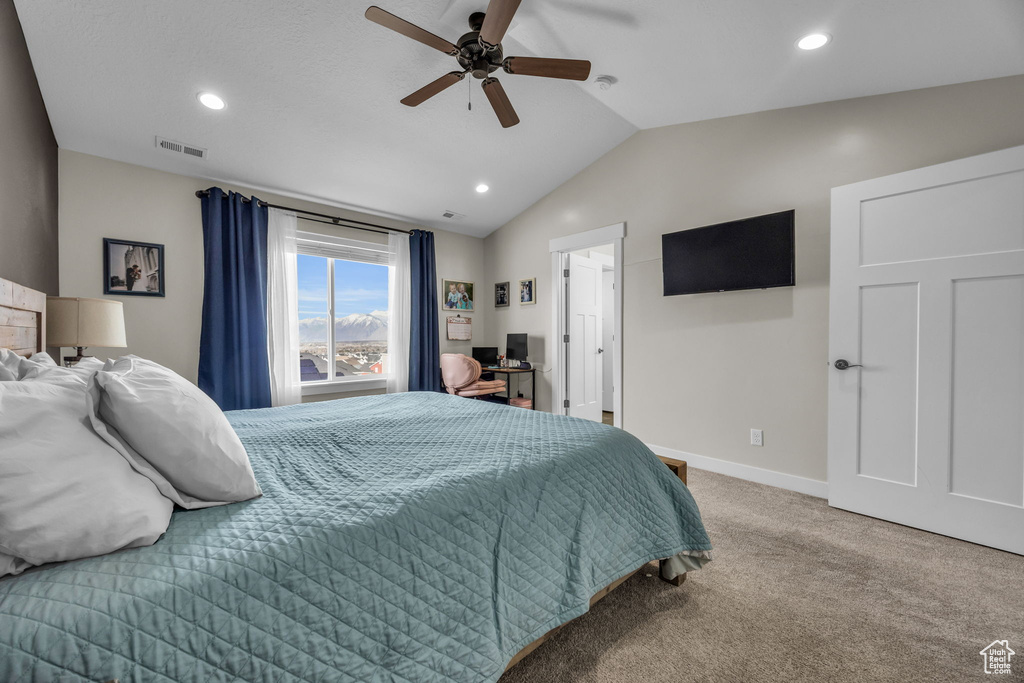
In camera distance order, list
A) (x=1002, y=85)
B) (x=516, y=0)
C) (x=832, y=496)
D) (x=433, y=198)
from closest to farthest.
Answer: (x=516, y=0)
(x=1002, y=85)
(x=832, y=496)
(x=433, y=198)

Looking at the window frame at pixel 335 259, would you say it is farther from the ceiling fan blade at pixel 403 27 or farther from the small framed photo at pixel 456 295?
the ceiling fan blade at pixel 403 27

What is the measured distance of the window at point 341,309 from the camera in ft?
13.9

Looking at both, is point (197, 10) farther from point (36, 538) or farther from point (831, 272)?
point (831, 272)

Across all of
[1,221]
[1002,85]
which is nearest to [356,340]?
[1,221]

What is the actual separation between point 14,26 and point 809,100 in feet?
14.6

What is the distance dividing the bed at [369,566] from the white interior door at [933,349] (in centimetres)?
155

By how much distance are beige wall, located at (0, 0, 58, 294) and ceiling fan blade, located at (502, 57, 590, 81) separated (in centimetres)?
226

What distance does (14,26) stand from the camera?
6.54 feet

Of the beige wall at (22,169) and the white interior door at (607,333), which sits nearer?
the beige wall at (22,169)

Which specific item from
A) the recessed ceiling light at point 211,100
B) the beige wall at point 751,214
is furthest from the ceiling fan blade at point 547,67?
the recessed ceiling light at point 211,100

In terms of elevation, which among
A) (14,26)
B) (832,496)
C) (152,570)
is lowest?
(832,496)

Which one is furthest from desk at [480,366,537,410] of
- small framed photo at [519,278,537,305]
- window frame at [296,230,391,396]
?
window frame at [296,230,391,396]

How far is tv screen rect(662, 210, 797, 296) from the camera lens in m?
2.86

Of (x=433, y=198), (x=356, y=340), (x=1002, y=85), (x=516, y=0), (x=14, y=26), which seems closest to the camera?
(x=516, y=0)
